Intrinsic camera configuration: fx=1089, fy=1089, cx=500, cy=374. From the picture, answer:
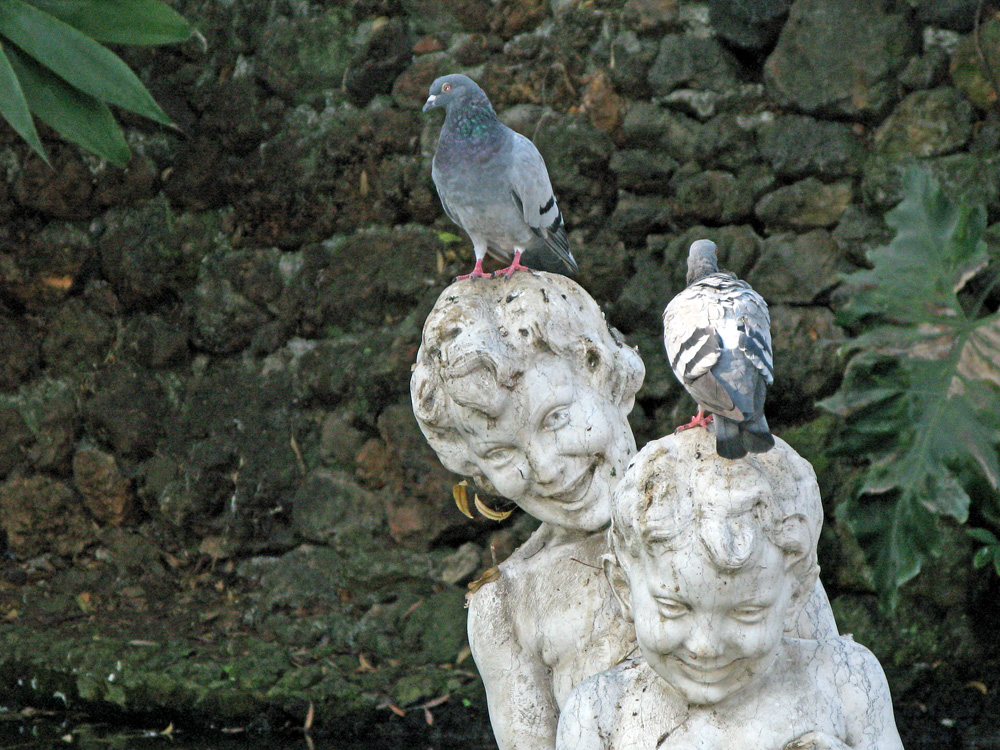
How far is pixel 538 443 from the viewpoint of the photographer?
4.80 feet

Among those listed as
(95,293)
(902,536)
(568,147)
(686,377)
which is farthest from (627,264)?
(686,377)

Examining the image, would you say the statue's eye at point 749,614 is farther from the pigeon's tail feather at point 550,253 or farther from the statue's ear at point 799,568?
the pigeon's tail feather at point 550,253

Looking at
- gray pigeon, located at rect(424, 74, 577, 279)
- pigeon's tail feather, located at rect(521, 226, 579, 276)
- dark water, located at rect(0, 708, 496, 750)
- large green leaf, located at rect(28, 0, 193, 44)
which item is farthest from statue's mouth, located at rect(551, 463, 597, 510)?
large green leaf, located at rect(28, 0, 193, 44)

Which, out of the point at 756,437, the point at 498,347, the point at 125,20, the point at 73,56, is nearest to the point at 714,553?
the point at 756,437

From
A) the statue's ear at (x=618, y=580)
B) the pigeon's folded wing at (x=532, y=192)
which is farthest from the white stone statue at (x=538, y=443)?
the pigeon's folded wing at (x=532, y=192)

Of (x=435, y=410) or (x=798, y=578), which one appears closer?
(x=798, y=578)

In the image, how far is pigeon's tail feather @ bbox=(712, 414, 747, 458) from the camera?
1.08 m

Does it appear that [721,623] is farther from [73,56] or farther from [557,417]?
[73,56]

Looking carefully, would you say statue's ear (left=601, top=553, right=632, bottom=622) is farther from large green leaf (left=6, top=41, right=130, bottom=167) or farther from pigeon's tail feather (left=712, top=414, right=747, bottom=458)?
large green leaf (left=6, top=41, right=130, bottom=167)

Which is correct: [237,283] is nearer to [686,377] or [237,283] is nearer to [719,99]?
[719,99]

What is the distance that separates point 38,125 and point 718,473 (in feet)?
13.6

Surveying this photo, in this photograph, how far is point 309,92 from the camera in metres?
4.18

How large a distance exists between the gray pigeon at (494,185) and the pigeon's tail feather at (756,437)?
112cm

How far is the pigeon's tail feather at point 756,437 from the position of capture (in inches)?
43.4
